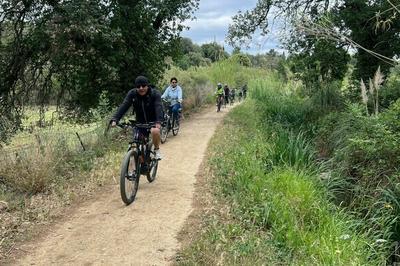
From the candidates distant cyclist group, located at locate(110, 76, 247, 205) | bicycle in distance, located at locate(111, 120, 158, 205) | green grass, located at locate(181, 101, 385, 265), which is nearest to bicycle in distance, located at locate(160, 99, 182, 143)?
green grass, located at locate(181, 101, 385, 265)

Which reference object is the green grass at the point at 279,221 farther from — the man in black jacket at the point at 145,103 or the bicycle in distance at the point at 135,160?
the man in black jacket at the point at 145,103

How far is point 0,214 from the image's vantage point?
7281 millimetres

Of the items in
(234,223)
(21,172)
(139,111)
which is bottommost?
(234,223)

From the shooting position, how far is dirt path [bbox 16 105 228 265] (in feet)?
18.9

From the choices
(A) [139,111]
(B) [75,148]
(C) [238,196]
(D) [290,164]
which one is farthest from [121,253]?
(B) [75,148]

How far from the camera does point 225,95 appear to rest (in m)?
31.0

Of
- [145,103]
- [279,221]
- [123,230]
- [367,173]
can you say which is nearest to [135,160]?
[145,103]

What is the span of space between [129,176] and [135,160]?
1.24 feet

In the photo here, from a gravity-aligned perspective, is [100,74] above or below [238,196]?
above

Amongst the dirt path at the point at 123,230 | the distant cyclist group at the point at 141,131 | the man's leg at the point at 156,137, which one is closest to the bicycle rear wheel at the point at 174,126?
the dirt path at the point at 123,230

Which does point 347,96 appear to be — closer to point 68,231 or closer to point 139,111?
point 139,111

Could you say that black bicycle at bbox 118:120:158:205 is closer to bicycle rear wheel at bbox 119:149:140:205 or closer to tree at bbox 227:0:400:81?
bicycle rear wheel at bbox 119:149:140:205

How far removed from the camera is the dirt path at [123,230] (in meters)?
5.75

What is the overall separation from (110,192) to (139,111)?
5.31ft
